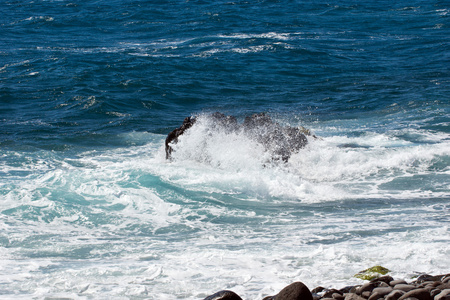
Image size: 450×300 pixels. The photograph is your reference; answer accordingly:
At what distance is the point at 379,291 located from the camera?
14.7 feet

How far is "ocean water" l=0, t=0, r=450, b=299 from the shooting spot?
222 inches

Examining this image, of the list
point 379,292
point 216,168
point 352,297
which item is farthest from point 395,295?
point 216,168

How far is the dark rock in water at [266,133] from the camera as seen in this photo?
10820 millimetres

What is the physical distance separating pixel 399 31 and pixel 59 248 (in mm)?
25656

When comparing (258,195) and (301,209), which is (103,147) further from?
(301,209)

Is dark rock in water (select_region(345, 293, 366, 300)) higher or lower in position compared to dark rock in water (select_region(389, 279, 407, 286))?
higher

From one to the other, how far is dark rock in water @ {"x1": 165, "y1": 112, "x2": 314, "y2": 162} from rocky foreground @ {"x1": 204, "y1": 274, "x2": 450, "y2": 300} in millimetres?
5796

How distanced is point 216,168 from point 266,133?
1485 millimetres

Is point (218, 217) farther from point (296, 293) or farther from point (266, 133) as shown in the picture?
point (266, 133)

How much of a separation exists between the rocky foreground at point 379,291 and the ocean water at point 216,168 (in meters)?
0.29

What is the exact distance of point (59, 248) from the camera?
6469 mm

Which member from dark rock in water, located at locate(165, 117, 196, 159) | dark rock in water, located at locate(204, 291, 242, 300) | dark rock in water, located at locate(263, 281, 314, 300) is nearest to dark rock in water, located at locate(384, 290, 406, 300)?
dark rock in water, located at locate(263, 281, 314, 300)

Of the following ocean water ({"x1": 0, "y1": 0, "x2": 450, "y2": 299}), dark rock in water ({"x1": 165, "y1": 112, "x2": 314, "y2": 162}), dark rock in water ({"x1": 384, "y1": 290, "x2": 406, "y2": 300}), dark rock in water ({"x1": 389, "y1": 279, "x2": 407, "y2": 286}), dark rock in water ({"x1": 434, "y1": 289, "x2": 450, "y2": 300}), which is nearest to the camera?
dark rock in water ({"x1": 434, "y1": 289, "x2": 450, "y2": 300})

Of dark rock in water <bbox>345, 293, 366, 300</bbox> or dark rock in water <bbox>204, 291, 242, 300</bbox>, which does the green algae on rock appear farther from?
dark rock in water <bbox>204, 291, 242, 300</bbox>
